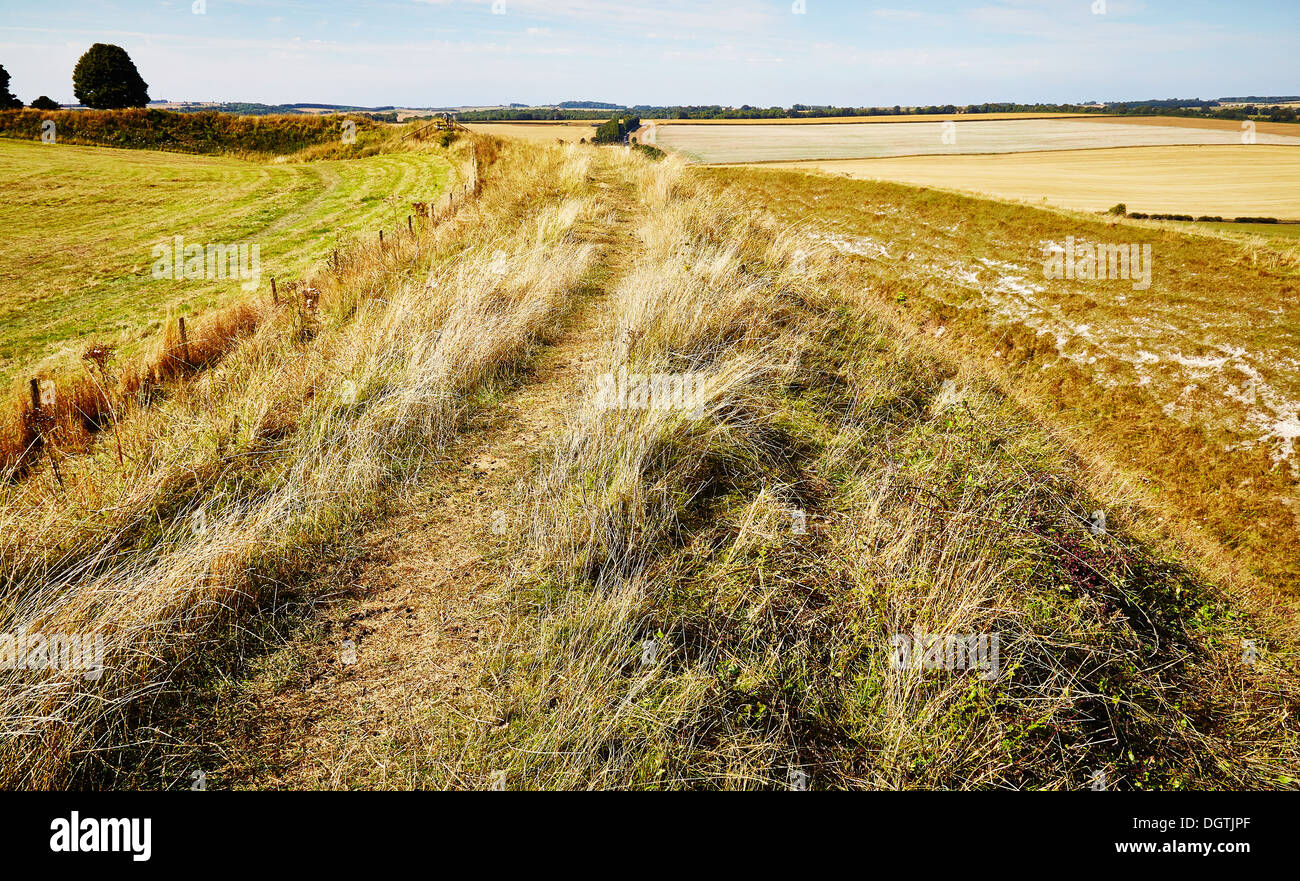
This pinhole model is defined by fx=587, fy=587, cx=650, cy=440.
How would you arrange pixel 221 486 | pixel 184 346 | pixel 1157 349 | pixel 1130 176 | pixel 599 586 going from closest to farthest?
pixel 599 586 → pixel 221 486 → pixel 184 346 → pixel 1157 349 → pixel 1130 176

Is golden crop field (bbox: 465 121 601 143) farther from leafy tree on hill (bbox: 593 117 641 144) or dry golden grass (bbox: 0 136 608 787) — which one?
dry golden grass (bbox: 0 136 608 787)

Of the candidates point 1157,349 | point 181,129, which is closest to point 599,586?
point 1157,349

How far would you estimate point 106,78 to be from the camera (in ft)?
121

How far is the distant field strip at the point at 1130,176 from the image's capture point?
21641mm

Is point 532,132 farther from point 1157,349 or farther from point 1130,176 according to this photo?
point 1157,349

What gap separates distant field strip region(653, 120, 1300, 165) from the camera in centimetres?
4206

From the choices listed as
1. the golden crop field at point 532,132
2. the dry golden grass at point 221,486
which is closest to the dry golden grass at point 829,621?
the dry golden grass at point 221,486

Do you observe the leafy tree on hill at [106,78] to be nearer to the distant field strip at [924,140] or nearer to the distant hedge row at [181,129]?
the distant hedge row at [181,129]

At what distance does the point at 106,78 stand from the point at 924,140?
6141 cm

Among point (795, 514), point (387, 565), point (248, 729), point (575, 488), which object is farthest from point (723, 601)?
point (248, 729)
